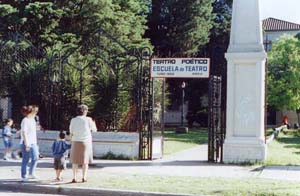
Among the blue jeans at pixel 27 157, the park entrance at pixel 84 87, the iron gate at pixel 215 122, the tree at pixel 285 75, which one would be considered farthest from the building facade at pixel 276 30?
the blue jeans at pixel 27 157

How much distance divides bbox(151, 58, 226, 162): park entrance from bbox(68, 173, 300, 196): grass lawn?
3.61 meters

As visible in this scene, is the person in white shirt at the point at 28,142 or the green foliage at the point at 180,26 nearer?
the person in white shirt at the point at 28,142

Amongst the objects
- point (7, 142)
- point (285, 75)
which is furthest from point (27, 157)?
point (285, 75)

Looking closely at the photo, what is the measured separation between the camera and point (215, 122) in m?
15.0

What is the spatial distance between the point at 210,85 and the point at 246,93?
1.05m

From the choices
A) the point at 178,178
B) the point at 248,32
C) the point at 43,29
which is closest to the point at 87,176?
the point at 178,178

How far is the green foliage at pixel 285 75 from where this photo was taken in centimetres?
4353

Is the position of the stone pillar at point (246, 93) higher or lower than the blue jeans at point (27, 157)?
higher

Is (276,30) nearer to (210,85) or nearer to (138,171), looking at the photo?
(210,85)

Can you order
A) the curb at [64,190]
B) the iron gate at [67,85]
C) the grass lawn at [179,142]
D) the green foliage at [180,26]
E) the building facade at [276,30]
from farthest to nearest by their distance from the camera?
the building facade at [276,30] < the green foliage at [180,26] < the grass lawn at [179,142] < the iron gate at [67,85] < the curb at [64,190]

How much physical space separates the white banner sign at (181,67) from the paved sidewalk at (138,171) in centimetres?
259

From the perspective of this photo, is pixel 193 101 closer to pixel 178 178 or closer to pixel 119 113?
pixel 119 113

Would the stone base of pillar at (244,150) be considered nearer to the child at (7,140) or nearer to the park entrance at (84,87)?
the park entrance at (84,87)

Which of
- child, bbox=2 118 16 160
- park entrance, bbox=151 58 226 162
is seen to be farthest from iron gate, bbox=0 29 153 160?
child, bbox=2 118 16 160
